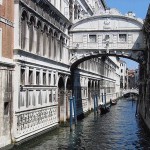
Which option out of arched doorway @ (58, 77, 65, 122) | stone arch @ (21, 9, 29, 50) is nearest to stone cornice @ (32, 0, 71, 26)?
stone arch @ (21, 9, 29, 50)

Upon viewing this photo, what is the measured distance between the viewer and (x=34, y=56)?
17.1 m

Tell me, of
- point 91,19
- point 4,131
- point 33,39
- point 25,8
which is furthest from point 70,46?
point 4,131

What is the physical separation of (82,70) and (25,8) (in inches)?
589

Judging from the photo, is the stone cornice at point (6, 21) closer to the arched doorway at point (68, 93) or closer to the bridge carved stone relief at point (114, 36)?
the bridge carved stone relief at point (114, 36)

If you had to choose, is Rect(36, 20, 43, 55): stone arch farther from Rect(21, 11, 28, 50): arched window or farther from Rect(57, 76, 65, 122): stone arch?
Rect(57, 76, 65, 122): stone arch

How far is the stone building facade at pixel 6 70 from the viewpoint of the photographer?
13656 mm

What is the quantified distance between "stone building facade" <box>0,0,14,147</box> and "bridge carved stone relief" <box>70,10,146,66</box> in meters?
10.1

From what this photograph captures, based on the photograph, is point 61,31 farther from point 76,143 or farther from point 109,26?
point 76,143

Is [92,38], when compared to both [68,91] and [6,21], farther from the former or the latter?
[6,21]

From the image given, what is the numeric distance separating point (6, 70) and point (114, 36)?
11.4 metres

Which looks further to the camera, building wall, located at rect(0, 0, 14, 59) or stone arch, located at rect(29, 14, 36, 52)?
stone arch, located at rect(29, 14, 36, 52)

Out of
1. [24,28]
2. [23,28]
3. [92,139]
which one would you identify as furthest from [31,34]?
[92,139]

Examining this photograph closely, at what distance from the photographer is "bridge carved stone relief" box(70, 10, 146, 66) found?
2380 centimetres

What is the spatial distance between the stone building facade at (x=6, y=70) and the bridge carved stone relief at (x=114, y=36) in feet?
33.2
